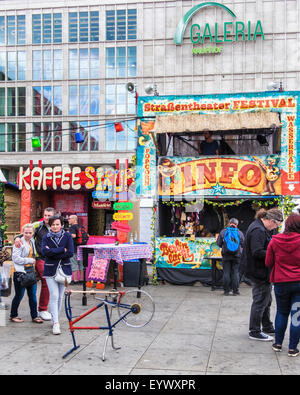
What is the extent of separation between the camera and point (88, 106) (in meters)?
44.6

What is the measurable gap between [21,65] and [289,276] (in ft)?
146

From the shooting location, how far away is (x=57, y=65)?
45125 mm

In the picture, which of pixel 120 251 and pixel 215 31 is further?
pixel 215 31

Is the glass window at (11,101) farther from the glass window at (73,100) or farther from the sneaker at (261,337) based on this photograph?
the sneaker at (261,337)

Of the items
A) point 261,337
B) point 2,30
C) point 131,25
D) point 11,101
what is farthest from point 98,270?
point 2,30

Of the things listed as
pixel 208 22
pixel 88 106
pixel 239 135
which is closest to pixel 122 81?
pixel 88 106

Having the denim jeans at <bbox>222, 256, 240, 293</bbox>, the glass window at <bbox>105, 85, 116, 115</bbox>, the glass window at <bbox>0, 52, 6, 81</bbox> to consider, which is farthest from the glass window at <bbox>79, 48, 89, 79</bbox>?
the denim jeans at <bbox>222, 256, 240, 293</bbox>

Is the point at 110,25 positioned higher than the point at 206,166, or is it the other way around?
the point at 110,25

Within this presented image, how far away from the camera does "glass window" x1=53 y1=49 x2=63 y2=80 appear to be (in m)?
45.0

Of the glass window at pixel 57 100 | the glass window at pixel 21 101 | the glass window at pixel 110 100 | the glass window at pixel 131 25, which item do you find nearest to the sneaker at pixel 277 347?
the glass window at pixel 110 100

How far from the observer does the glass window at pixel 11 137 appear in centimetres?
4534

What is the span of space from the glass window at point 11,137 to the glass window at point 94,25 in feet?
37.5

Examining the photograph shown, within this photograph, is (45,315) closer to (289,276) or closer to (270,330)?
(270,330)

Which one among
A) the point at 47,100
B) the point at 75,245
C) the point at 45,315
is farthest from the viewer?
the point at 47,100
